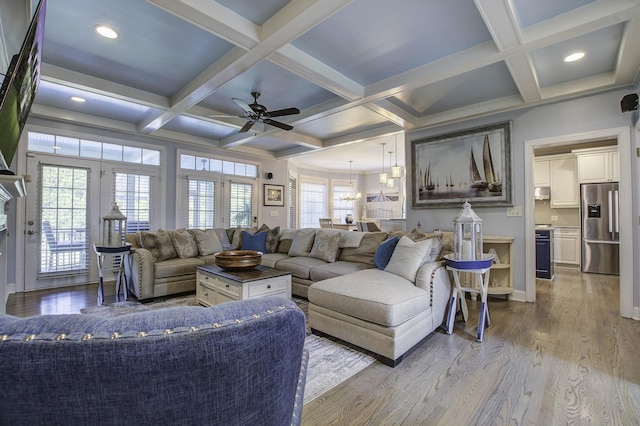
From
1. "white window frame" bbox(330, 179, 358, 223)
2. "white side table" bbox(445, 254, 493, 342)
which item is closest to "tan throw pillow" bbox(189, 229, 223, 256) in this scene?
"white side table" bbox(445, 254, 493, 342)

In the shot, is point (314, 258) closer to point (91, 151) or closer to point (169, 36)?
point (169, 36)

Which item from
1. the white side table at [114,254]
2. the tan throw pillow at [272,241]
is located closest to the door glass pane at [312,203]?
the tan throw pillow at [272,241]

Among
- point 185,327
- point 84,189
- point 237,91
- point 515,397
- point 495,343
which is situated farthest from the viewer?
point 84,189

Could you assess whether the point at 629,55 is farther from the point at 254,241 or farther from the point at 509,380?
the point at 254,241

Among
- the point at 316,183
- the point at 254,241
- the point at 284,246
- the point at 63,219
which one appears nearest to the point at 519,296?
the point at 284,246

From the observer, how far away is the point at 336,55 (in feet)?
9.36

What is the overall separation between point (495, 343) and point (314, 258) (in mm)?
2314

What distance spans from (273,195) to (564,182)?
6.25 m

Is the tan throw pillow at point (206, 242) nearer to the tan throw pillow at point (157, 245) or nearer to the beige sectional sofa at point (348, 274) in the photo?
the beige sectional sofa at point (348, 274)

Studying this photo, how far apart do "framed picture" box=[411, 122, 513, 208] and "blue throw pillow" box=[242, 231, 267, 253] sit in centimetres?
256

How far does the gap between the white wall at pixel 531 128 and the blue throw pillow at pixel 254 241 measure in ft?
8.98

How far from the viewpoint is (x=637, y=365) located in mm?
2145

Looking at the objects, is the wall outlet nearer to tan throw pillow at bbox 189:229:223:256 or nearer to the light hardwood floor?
the light hardwood floor

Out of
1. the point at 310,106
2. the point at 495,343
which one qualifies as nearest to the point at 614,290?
the point at 495,343
